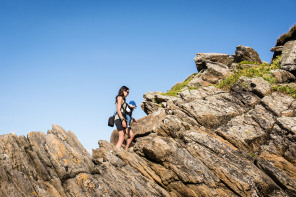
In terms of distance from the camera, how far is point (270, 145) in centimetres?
1620

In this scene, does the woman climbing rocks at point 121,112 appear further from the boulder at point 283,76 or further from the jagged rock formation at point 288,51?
the jagged rock formation at point 288,51

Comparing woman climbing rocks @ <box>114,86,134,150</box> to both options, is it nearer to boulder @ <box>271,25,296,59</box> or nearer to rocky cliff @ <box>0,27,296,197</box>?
rocky cliff @ <box>0,27,296,197</box>

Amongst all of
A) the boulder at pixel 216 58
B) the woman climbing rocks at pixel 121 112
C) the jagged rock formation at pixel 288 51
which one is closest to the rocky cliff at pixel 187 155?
the woman climbing rocks at pixel 121 112

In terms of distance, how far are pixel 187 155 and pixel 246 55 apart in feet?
83.0

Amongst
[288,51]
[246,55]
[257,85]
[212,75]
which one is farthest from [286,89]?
[246,55]

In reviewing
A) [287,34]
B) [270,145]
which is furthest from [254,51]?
[270,145]

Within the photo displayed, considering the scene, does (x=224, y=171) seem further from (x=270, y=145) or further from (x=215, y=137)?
(x=270, y=145)

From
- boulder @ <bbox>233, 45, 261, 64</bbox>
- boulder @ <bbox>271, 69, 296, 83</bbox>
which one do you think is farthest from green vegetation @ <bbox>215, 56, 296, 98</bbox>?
boulder @ <bbox>233, 45, 261, 64</bbox>

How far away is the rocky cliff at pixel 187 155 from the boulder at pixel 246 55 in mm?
11741

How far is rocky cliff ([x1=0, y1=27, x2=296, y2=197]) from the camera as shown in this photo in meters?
11.3

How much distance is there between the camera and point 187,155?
1506 cm

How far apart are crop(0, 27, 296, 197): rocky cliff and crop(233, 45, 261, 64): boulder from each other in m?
11.7

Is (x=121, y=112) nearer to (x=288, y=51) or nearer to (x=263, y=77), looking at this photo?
(x=263, y=77)

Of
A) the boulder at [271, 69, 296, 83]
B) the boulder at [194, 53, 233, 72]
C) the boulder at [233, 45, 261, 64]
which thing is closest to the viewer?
the boulder at [271, 69, 296, 83]
